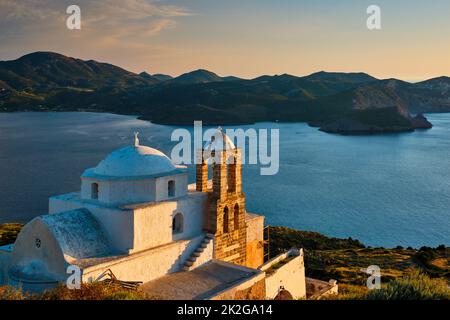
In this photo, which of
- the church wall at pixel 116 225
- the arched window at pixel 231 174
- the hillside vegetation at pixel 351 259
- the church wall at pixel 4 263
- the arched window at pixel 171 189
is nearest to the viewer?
the church wall at pixel 116 225

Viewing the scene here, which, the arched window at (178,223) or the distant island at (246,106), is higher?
the distant island at (246,106)

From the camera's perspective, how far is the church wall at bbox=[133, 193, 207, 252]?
528 inches

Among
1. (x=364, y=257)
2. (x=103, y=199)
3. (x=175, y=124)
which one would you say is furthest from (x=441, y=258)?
(x=175, y=124)

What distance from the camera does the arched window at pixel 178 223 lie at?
1501 centimetres

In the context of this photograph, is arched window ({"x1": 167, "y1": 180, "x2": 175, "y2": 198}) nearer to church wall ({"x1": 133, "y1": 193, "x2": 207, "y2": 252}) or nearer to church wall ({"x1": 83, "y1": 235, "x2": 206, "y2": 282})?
church wall ({"x1": 133, "y1": 193, "x2": 207, "y2": 252})

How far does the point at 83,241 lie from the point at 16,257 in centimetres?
216

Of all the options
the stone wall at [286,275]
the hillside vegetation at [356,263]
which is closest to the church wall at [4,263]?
the hillside vegetation at [356,263]

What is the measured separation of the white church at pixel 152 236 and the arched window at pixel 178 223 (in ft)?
0.11

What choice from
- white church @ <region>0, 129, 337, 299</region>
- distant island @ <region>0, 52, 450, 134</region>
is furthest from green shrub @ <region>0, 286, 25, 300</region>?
distant island @ <region>0, 52, 450, 134</region>

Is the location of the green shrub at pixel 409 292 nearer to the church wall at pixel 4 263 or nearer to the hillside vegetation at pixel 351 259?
the hillside vegetation at pixel 351 259

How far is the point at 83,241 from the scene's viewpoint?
42.3 feet

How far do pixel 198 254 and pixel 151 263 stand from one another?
1891 mm

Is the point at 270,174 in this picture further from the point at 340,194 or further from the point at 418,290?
the point at 418,290

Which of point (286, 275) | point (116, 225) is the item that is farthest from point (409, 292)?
point (116, 225)
